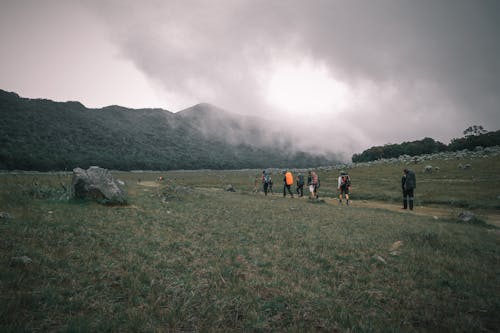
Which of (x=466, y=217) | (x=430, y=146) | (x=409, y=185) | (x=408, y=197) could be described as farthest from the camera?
(x=430, y=146)

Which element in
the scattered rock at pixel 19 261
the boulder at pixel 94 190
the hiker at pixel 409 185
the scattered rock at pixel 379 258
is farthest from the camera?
the hiker at pixel 409 185

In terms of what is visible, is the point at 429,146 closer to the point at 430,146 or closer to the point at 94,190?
the point at 430,146

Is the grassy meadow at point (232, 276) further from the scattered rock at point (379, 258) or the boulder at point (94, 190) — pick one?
the boulder at point (94, 190)

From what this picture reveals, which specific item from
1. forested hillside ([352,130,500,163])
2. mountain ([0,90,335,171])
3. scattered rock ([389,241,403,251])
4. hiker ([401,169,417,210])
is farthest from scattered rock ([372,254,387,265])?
mountain ([0,90,335,171])

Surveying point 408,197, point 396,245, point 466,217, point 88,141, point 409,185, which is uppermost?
point 88,141

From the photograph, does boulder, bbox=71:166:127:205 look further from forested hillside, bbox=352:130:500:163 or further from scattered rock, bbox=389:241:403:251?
forested hillside, bbox=352:130:500:163

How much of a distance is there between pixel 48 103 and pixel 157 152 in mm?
64373

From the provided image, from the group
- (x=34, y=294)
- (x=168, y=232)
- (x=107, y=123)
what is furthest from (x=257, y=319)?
(x=107, y=123)

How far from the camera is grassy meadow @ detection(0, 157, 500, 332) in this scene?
4.49m

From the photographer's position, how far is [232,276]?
6.55 meters

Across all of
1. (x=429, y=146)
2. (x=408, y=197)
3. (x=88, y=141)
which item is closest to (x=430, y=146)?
(x=429, y=146)

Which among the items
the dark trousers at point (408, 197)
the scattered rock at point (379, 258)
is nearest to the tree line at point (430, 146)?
the dark trousers at point (408, 197)

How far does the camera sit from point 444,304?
5.52m

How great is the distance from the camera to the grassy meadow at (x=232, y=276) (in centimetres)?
449
